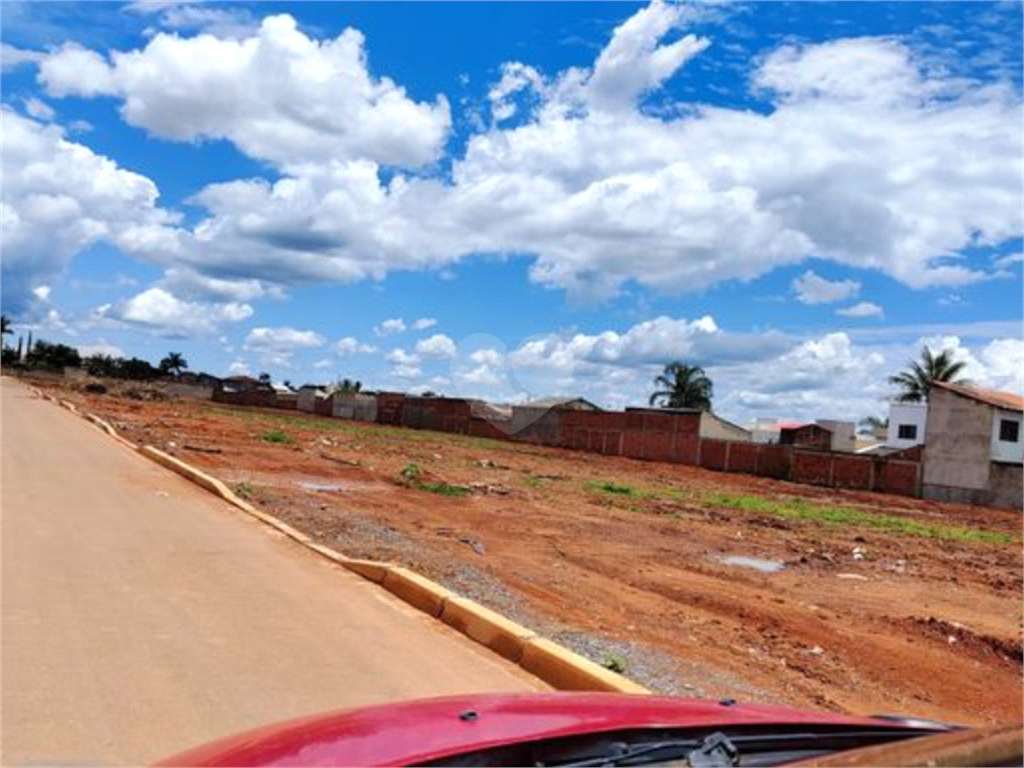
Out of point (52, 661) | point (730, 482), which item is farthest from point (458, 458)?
point (52, 661)

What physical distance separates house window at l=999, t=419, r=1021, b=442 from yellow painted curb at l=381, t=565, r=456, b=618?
133ft

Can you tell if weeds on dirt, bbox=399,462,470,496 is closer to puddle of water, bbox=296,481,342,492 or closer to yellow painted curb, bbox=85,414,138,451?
puddle of water, bbox=296,481,342,492

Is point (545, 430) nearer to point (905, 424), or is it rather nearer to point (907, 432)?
point (905, 424)

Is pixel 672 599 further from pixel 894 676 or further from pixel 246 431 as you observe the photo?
pixel 246 431

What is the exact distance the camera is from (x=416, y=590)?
9.39m

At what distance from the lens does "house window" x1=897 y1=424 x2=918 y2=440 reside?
64.2 meters

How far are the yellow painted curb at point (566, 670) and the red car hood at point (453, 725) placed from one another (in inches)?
132

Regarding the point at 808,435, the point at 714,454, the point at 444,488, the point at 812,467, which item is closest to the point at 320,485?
the point at 444,488

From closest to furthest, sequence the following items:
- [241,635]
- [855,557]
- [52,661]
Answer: [52,661] < [241,635] < [855,557]

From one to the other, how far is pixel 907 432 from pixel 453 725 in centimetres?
6660

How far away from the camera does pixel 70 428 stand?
32.9 meters

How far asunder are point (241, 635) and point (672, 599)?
19.2 feet

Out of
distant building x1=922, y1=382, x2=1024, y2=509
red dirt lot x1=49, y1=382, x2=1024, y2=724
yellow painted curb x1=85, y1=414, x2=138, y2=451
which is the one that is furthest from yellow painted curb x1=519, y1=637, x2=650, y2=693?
distant building x1=922, y1=382, x2=1024, y2=509

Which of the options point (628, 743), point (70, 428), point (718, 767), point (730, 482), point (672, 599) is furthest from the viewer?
point (730, 482)
